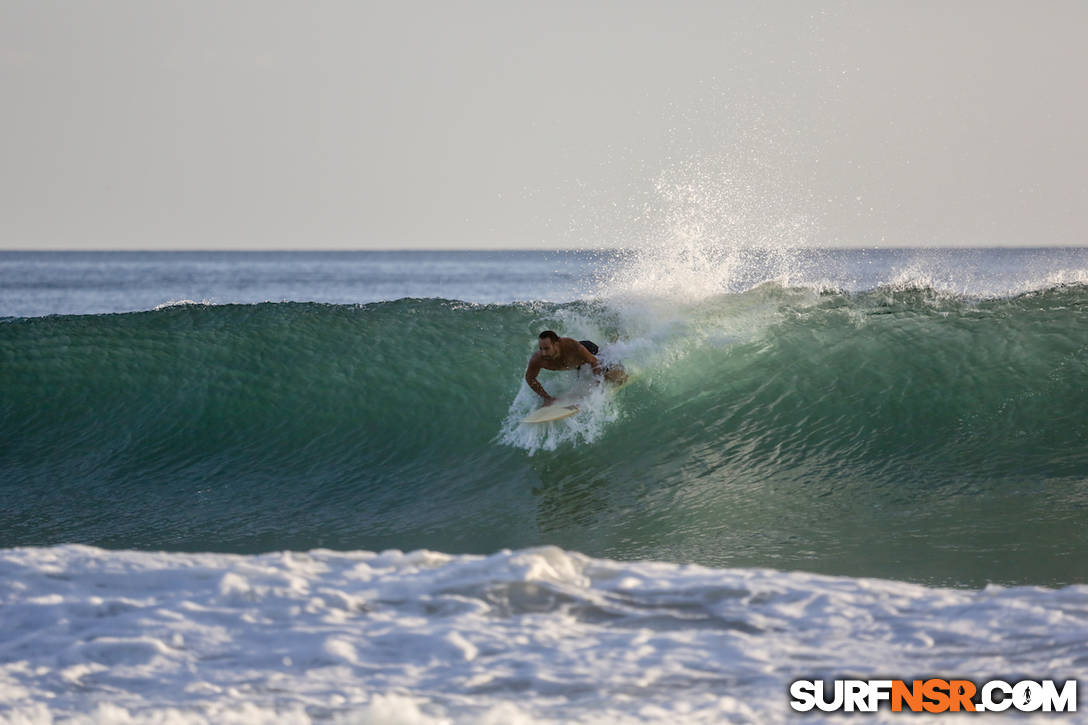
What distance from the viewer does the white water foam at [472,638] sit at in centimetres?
357

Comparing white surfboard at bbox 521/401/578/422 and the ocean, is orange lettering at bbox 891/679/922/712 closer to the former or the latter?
the ocean

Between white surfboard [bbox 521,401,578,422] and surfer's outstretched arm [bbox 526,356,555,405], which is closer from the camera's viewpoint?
white surfboard [bbox 521,401,578,422]

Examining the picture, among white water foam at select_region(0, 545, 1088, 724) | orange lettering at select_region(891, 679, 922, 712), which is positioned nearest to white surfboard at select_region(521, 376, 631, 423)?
white water foam at select_region(0, 545, 1088, 724)

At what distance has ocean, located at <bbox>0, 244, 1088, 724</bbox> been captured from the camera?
3812 millimetres

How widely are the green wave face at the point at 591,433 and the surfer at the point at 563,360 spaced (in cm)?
22

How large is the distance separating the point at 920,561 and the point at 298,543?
406 centimetres

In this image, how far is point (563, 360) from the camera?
28.9 ft

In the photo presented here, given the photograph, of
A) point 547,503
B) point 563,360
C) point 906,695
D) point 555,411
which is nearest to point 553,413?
point 555,411

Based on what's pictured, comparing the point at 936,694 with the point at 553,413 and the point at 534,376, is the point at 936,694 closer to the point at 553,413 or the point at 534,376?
the point at 553,413

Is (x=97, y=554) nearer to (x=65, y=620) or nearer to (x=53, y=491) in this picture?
(x=65, y=620)

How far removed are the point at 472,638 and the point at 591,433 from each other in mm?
4564

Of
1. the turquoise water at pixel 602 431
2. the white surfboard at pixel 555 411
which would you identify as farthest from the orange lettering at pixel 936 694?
the white surfboard at pixel 555 411

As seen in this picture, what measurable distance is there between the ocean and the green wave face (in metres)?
0.04

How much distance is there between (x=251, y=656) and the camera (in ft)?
13.1
